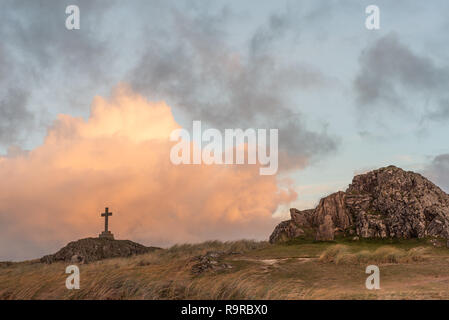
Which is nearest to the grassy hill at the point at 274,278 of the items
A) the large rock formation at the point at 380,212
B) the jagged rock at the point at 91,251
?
the large rock formation at the point at 380,212

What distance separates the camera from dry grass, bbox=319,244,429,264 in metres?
20.2

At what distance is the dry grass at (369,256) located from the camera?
66.3 ft

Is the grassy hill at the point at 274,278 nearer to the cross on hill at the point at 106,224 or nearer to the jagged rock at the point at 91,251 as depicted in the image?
the jagged rock at the point at 91,251

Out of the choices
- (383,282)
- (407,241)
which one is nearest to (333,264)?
(383,282)

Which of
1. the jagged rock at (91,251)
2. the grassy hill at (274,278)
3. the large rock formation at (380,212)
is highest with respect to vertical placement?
the large rock formation at (380,212)

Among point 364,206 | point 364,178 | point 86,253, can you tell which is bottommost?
point 86,253

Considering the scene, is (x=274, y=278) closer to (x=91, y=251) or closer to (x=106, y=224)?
(x=91, y=251)

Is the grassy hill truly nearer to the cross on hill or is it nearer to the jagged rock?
the jagged rock
